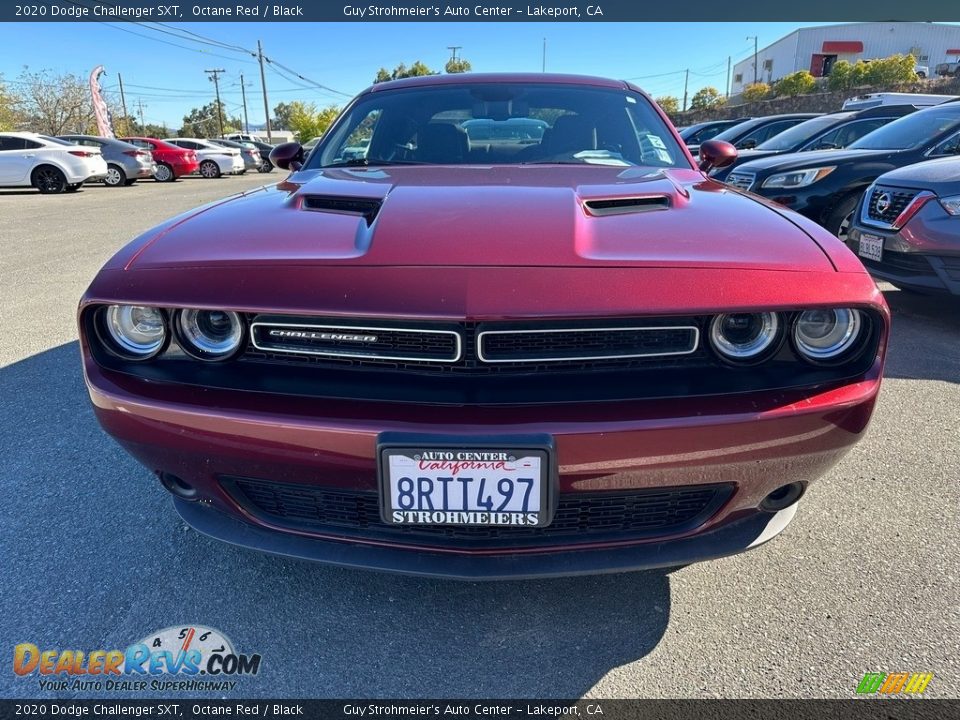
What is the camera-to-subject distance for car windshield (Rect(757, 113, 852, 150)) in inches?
324

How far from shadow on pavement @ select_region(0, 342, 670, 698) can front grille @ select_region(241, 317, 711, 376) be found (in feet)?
2.40

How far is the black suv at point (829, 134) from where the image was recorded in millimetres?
7992

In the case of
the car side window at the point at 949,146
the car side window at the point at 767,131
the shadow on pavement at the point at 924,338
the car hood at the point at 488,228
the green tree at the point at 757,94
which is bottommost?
the shadow on pavement at the point at 924,338

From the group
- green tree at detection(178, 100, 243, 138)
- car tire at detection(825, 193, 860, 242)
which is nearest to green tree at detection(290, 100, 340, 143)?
green tree at detection(178, 100, 243, 138)

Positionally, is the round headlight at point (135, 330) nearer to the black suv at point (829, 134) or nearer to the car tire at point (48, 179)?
the black suv at point (829, 134)

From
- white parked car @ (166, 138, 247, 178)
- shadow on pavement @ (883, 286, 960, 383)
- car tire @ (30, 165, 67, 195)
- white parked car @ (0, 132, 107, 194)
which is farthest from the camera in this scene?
white parked car @ (166, 138, 247, 178)

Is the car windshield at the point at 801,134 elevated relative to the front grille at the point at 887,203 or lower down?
elevated

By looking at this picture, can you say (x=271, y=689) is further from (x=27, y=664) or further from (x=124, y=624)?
(x=27, y=664)

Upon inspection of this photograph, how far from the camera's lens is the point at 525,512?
134cm

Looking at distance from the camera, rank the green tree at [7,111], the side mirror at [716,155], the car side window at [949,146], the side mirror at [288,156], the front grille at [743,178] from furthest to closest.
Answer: the green tree at [7,111], the front grille at [743,178], the car side window at [949,146], the side mirror at [288,156], the side mirror at [716,155]

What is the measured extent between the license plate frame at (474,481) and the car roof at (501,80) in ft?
6.95

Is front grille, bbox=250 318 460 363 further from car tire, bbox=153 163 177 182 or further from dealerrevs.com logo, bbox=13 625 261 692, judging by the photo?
car tire, bbox=153 163 177 182

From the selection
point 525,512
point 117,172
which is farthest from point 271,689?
point 117,172

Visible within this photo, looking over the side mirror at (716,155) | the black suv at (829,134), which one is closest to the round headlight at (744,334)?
the side mirror at (716,155)
